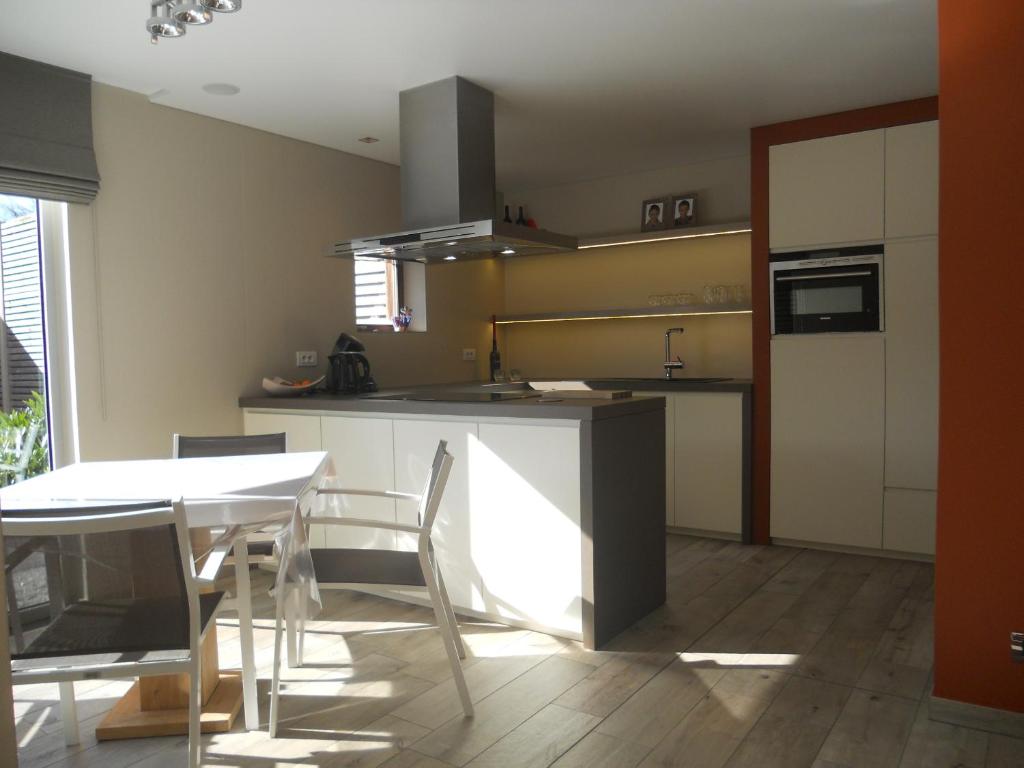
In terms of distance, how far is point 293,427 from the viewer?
12.8 feet

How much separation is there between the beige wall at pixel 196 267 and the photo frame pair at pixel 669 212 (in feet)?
6.09

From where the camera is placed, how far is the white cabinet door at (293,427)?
381 centimetres

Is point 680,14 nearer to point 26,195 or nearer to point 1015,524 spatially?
point 1015,524

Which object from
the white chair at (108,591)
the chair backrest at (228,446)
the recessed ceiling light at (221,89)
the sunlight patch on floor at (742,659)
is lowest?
the sunlight patch on floor at (742,659)

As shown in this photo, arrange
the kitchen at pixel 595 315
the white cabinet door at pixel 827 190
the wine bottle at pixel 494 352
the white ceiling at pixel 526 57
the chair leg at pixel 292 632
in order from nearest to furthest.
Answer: the chair leg at pixel 292 632
the white ceiling at pixel 526 57
the kitchen at pixel 595 315
the white cabinet door at pixel 827 190
the wine bottle at pixel 494 352

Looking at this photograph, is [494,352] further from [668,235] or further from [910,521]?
[910,521]

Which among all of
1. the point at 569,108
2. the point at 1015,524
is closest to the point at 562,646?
the point at 1015,524

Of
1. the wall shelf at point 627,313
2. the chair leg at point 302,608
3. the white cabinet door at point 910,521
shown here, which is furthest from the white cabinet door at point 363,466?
the white cabinet door at point 910,521

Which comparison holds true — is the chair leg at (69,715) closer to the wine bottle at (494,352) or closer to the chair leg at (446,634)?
the chair leg at (446,634)

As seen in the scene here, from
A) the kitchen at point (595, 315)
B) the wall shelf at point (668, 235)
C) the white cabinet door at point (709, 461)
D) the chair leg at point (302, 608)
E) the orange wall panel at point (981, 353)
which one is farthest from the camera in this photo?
the wall shelf at point (668, 235)

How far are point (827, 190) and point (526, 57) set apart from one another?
187cm

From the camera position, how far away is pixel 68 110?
333 centimetres

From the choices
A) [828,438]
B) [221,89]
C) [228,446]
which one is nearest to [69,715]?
[228,446]

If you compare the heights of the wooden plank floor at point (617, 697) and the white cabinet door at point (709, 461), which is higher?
the white cabinet door at point (709, 461)
